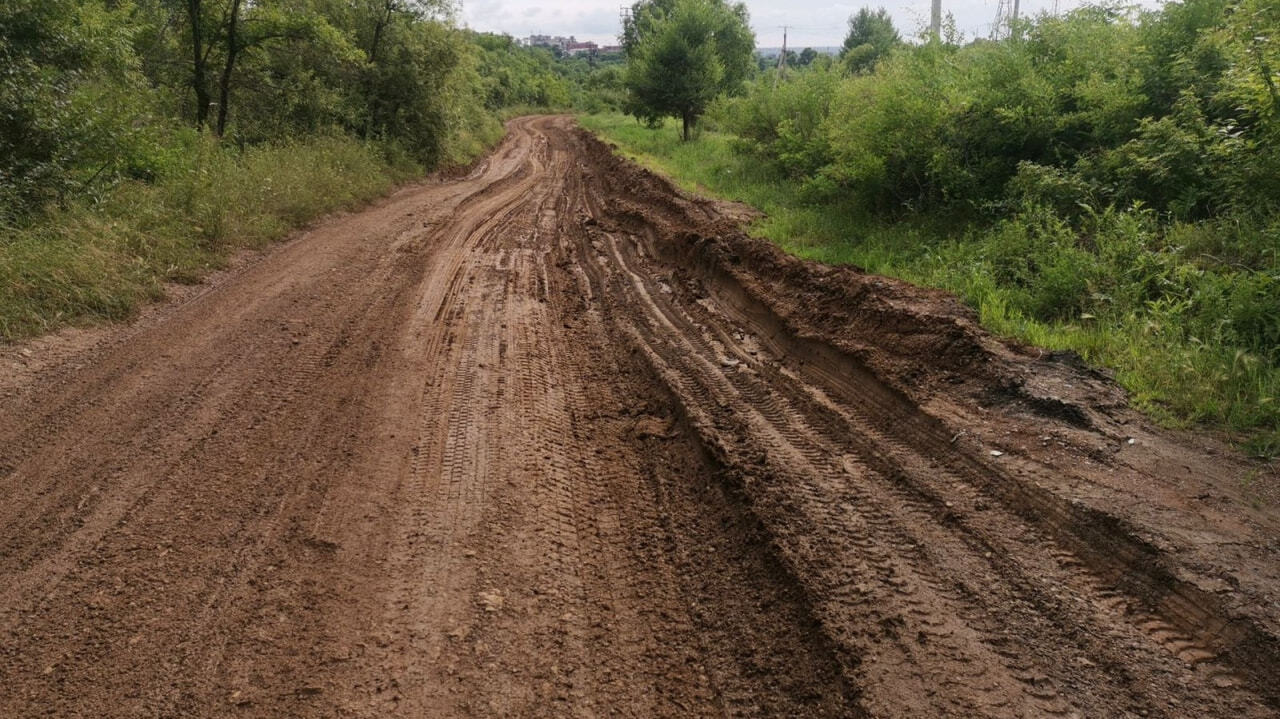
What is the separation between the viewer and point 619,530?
12.1 ft

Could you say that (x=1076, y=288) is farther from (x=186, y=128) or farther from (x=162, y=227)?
(x=186, y=128)

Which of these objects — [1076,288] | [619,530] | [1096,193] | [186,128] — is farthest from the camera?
[186,128]

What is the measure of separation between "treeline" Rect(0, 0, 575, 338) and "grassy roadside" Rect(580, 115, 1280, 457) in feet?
27.0

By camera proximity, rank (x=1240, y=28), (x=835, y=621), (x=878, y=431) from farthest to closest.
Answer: (x=1240, y=28) → (x=878, y=431) → (x=835, y=621)

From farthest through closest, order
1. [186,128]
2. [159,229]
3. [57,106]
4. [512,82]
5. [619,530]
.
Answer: [512,82], [186,128], [159,229], [57,106], [619,530]

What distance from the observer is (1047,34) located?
9.28 meters

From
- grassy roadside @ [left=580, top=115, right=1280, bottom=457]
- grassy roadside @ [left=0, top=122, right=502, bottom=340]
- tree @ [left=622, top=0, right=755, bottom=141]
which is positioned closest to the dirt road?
grassy roadside @ [left=580, top=115, right=1280, bottom=457]

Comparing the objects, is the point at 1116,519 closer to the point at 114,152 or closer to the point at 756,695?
the point at 756,695

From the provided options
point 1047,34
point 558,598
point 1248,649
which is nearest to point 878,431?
point 1248,649

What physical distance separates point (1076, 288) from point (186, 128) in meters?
15.1

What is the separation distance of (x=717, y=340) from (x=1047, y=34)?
731 centimetres

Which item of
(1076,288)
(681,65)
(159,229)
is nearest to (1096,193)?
(1076,288)

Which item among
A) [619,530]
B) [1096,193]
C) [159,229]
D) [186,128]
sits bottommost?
[619,530]

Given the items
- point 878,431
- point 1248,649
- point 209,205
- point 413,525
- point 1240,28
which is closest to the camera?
point 1248,649
